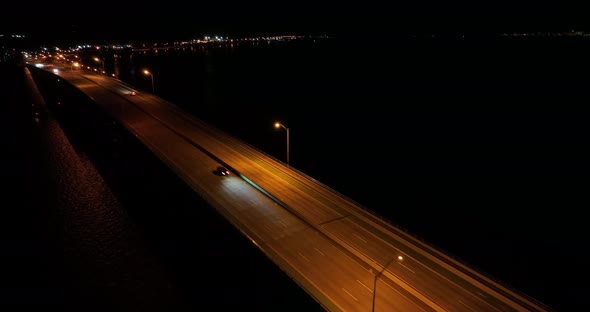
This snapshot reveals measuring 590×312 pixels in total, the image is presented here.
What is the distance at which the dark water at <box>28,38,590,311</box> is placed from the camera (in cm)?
3881

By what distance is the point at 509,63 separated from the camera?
610 ft

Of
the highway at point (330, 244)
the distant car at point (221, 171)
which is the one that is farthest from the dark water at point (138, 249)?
the distant car at point (221, 171)

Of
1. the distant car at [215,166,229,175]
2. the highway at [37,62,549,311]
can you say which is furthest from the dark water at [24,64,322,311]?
the distant car at [215,166,229,175]

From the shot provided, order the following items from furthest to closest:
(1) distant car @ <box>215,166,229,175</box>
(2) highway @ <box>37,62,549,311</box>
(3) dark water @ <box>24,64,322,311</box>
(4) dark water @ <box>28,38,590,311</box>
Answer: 1. (4) dark water @ <box>28,38,590,311</box>
2. (1) distant car @ <box>215,166,229,175</box>
3. (3) dark water @ <box>24,64,322,311</box>
4. (2) highway @ <box>37,62,549,311</box>

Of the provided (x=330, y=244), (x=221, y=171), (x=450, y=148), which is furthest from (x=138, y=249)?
(x=450, y=148)

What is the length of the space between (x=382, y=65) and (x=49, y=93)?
469 ft

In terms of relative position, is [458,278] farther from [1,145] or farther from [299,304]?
[1,145]

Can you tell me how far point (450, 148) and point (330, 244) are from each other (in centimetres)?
5413

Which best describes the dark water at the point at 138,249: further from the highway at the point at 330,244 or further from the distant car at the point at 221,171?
the distant car at the point at 221,171

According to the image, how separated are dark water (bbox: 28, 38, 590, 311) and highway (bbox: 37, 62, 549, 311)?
566 centimetres

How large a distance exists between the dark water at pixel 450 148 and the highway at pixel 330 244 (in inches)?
223

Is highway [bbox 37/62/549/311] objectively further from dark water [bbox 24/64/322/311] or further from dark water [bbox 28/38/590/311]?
dark water [bbox 28/38/590/311]

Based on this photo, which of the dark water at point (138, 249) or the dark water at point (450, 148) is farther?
the dark water at point (450, 148)

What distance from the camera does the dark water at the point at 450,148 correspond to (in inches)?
1528
